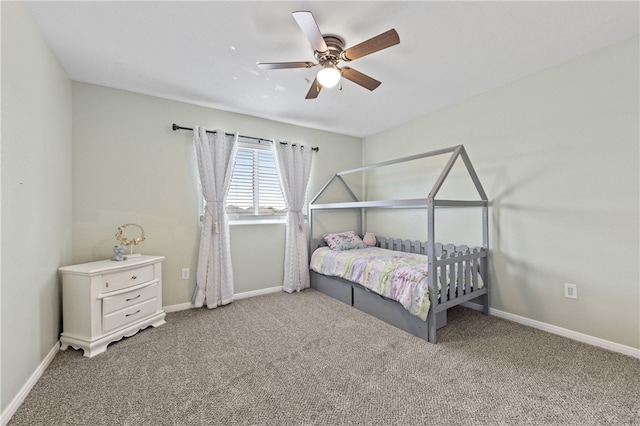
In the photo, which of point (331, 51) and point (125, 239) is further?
point (125, 239)

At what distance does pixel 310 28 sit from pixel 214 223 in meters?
2.27

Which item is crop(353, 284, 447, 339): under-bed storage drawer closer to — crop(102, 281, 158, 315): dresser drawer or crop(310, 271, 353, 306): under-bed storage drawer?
crop(310, 271, 353, 306): under-bed storage drawer

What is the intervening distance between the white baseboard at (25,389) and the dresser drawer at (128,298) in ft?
1.35

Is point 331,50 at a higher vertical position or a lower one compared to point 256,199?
higher

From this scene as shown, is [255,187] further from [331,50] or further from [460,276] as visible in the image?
[460,276]

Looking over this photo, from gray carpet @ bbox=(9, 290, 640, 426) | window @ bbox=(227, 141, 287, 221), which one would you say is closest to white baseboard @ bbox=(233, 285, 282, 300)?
gray carpet @ bbox=(9, 290, 640, 426)

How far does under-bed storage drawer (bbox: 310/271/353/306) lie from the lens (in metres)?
3.10

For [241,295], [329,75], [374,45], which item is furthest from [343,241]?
[374,45]

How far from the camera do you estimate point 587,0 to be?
162cm

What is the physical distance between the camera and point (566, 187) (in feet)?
7.47

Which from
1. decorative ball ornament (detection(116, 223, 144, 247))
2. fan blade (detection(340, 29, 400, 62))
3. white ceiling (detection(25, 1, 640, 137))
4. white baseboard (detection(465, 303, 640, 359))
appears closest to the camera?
fan blade (detection(340, 29, 400, 62))

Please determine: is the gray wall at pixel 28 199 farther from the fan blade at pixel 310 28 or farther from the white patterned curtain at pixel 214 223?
the fan blade at pixel 310 28

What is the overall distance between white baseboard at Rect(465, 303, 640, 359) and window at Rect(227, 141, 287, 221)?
279cm

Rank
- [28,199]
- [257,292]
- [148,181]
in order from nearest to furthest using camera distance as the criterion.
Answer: [28,199]
[148,181]
[257,292]
